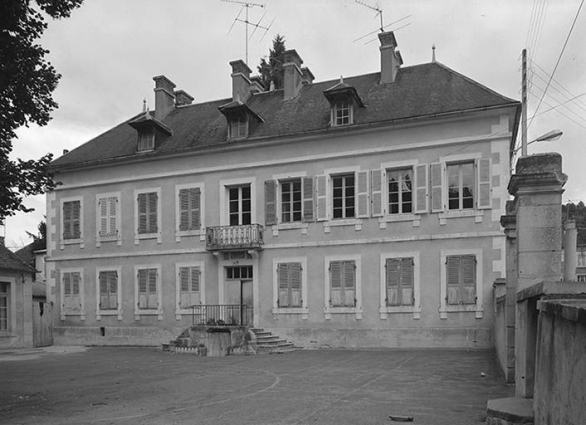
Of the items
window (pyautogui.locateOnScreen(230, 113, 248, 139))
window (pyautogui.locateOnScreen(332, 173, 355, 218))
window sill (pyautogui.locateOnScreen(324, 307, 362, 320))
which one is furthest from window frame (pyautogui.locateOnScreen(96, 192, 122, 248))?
window sill (pyautogui.locateOnScreen(324, 307, 362, 320))

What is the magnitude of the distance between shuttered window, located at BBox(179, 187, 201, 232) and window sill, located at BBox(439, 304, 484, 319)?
929 centimetres

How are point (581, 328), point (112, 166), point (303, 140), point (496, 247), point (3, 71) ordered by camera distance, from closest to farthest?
point (581, 328), point (3, 71), point (496, 247), point (303, 140), point (112, 166)

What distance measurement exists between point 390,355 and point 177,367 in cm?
585

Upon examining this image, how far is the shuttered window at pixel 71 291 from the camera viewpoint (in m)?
23.7

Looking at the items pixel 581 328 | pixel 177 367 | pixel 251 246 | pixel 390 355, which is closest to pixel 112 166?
pixel 251 246

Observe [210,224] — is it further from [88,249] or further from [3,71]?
[3,71]

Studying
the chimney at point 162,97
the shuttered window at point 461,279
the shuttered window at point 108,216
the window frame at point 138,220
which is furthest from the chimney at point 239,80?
the shuttered window at point 461,279

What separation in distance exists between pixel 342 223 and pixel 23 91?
12.1m

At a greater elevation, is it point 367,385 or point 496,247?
point 496,247

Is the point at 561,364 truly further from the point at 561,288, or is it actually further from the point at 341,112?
the point at 341,112


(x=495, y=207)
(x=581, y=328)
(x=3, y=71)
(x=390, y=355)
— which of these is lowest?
(x=390, y=355)

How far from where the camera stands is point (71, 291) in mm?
23906

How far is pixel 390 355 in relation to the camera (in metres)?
16.2

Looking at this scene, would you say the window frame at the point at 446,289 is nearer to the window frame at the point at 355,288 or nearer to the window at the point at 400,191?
the window at the point at 400,191
